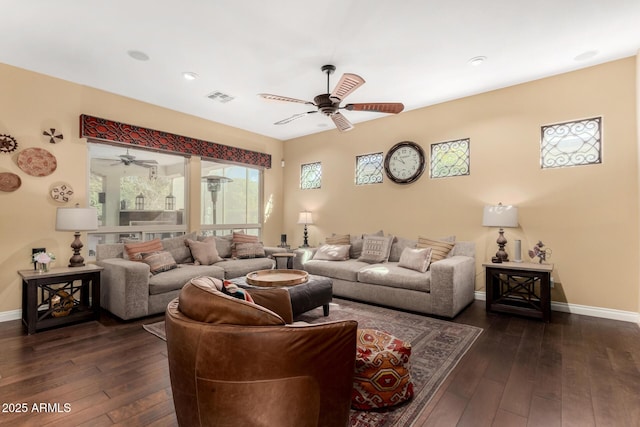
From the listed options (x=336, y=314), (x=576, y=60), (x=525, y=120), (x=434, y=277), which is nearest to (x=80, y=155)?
(x=336, y=314)

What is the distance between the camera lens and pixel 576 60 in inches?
133

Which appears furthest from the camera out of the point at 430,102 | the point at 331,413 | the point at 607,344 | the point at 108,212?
the point at 430,102

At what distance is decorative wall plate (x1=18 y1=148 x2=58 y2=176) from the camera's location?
3.52 metres

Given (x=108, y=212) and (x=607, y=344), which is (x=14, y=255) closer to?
(x=108, y=212)

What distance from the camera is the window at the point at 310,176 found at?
20.3 ft

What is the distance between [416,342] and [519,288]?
6.17 feet

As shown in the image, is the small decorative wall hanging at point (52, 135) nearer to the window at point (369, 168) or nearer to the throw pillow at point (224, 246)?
the throw pillow at point (224, 246)

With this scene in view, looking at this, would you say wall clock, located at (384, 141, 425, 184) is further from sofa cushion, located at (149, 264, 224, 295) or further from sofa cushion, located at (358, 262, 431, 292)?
sofa cushion, located at (149, 264, 224, 295)

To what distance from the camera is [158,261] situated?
3801 mm

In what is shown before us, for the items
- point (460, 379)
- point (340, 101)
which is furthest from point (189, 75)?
point (460, 379)

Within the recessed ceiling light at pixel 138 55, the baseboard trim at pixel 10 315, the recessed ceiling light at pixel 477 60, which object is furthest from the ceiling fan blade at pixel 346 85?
the baseboard trim at pixel 10 315

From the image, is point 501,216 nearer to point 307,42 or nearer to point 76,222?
point 307,42

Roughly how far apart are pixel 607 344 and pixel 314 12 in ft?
12.7

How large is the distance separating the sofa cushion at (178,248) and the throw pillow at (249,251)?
724 mm
